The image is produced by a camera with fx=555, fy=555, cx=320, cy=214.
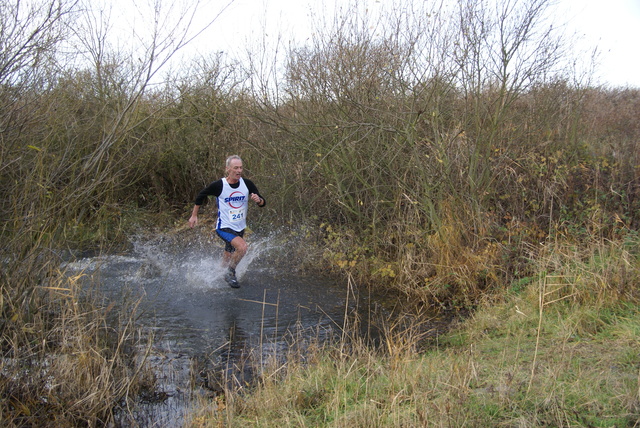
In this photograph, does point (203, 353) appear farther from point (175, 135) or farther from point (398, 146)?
point (175, 135)

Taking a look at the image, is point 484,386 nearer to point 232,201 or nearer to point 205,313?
point 205,313

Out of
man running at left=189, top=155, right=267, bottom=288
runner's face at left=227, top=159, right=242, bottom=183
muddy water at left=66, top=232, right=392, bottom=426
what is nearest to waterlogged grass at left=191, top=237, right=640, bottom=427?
muddy water at left=66, top=232, right=392, bottom=426

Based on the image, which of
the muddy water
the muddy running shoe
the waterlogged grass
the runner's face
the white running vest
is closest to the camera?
the waterlogged grass

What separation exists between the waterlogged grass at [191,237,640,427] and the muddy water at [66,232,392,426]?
448 mm

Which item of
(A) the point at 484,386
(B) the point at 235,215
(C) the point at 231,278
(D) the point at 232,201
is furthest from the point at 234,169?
(A) the point at 484,386

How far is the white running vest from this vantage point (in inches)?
301

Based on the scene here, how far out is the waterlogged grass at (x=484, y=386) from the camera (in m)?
3.22

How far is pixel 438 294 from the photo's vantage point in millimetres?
7160

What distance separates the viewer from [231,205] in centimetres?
769

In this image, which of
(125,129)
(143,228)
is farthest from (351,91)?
(143,228)

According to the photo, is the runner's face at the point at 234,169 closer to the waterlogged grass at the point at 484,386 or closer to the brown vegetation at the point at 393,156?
the brown vegetation at the point at 393,156

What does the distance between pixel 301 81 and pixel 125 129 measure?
431 cm

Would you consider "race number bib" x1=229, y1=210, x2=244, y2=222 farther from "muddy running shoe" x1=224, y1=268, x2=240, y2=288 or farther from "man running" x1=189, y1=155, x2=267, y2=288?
"muddy running shoe" x1=224, y1=268, x2=240, y2=288

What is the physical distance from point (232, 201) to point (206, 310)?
5.12 feet
